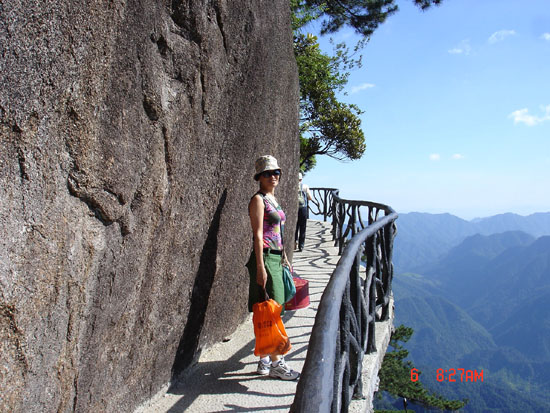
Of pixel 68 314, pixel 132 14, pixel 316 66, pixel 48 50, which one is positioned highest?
pixel 316 66

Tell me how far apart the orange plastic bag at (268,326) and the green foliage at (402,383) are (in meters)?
15.4

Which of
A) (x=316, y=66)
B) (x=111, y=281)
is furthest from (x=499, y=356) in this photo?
(x=111, y=281)

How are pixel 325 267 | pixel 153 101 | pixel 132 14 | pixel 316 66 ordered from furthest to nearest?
pixel 316 66
pixel 325 267
pixel 153 101
pixel 132 14

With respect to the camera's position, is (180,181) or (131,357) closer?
(131,357)

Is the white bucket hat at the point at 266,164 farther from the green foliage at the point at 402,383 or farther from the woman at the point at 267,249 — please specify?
the green foliage at the point at 402,383

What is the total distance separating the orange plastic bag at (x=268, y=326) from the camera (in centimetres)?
322

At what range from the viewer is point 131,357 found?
8.90 feet

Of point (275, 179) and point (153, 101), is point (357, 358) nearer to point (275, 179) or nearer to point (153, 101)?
point (275, 179)

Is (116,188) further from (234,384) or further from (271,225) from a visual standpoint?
(234,384)

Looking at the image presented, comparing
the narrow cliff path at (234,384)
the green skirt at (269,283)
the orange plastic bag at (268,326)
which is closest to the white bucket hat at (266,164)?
the green skirt at (269,283)

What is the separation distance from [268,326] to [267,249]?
0.58m

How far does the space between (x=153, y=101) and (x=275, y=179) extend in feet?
4.00
